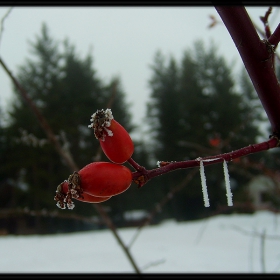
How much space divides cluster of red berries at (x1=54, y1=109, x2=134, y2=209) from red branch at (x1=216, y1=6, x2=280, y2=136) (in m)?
0.23

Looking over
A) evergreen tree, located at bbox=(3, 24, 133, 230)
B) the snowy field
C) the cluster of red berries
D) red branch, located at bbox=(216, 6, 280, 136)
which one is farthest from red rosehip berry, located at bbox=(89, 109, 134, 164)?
evergreen tree, located at bbox=(3, 24, 133, 230)

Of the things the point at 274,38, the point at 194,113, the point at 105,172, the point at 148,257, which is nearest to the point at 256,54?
the point at 274,38

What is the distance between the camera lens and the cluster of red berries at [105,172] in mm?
500

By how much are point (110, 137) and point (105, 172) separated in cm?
6

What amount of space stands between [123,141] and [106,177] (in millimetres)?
69

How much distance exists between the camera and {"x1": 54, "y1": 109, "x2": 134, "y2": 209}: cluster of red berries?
50 centimetres

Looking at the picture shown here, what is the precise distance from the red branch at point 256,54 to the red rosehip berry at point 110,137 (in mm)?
232

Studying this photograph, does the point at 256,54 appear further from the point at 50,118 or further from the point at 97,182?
the point at 50,118

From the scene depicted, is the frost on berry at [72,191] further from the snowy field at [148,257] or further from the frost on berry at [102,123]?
the snowy field at [148,257]

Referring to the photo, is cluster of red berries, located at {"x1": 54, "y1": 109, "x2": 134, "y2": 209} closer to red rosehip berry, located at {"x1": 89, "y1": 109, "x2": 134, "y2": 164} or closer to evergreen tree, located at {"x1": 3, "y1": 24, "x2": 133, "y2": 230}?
red rosehip berry, located at {"x1": 89, "y1": 109, "x2": 134, "y2": 164}

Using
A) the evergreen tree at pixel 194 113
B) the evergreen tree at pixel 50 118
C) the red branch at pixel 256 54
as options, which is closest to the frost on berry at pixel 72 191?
the red branch at pixel 256 54

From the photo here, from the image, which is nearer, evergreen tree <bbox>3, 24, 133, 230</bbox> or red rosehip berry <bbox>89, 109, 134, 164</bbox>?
red rosehip berry <bbox>89, 109, 134, 164</bbox>
